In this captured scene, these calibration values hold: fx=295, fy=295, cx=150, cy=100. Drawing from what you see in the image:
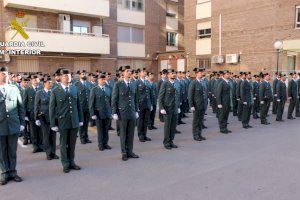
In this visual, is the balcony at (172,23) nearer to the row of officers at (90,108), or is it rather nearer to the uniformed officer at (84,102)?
the row of officers at (90,108)

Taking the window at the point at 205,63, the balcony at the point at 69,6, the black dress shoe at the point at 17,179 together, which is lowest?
the black dress shoe at the point at 17,179

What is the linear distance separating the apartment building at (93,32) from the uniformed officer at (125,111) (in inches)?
587

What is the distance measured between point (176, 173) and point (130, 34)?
74.2ft

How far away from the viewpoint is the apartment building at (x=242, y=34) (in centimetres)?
2062

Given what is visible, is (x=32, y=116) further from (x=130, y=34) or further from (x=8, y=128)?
(x=130, y=34)

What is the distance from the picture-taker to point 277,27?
20891 millimetres

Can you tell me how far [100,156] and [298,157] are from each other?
15.6 feet

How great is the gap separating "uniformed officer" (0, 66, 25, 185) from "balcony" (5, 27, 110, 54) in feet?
50.5

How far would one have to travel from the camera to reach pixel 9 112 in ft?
18.8

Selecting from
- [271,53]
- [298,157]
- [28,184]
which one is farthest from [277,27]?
[28,184]

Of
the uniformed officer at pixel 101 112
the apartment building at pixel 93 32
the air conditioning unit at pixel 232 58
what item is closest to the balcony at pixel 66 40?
the apartment building at pixel 93 32

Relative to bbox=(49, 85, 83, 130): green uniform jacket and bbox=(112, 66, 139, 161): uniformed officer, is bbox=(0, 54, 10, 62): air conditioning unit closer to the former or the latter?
bbox=(112, 66, 139, 161): uniformed officer

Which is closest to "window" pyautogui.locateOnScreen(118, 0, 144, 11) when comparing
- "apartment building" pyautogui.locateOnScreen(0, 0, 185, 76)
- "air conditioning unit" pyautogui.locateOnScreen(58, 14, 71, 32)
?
"apartment building" pyautogui.locateOnScreen(0, 0, 185, 76)

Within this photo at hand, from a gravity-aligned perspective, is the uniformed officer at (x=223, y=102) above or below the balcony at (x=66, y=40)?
below
